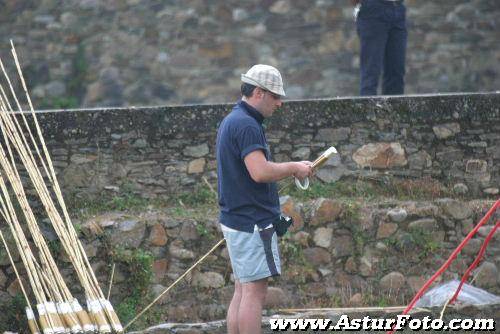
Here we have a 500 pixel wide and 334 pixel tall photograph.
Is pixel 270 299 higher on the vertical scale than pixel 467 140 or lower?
lower

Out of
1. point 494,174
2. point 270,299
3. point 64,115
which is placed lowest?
point 270,299

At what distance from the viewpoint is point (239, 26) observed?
1057 cm

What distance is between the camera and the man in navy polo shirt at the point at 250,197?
524 cm

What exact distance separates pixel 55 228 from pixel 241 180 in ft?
5.29

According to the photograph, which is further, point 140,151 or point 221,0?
point 221,0

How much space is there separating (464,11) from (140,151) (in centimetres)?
457

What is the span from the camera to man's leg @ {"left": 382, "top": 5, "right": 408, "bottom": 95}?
8.23m

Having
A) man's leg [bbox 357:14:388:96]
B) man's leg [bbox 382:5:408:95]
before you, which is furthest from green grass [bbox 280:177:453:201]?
man's leg [bbox 382:5:408:95]

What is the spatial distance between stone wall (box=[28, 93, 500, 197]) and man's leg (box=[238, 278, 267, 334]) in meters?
2.00

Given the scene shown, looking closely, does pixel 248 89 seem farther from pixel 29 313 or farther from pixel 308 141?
pixel 308 141

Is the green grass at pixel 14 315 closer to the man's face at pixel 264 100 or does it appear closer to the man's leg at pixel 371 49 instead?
the man's face at pixel 264 100

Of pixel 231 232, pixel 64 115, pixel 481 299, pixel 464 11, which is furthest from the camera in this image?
pixel 464 11

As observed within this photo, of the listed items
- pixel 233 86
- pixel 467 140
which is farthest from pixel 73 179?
pixel 233 86

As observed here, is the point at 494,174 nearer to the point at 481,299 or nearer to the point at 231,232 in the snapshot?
the point at 481,299
